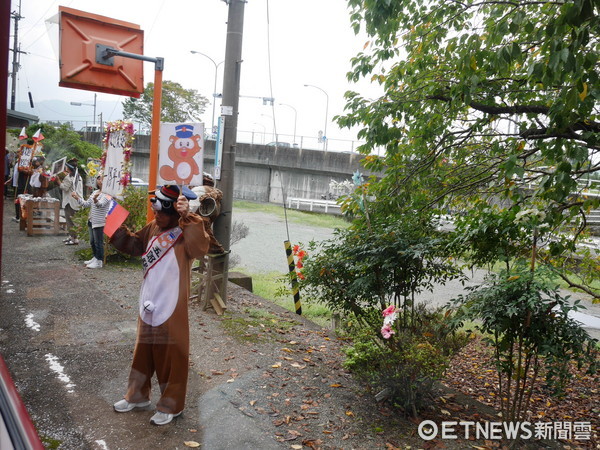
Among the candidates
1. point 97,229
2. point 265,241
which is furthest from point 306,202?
point 97,229

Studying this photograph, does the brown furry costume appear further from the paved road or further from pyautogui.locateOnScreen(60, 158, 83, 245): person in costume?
pyautogui.locateOnScreen(60, 158, 83, 245): person in costume

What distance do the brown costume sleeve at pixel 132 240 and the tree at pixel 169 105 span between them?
952 mm

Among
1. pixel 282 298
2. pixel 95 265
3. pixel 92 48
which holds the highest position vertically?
pixel 92 48

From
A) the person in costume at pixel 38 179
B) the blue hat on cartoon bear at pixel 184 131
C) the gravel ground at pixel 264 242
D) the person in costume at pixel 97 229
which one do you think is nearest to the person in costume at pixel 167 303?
the blue hat on cartoon bear at pixel 184 131

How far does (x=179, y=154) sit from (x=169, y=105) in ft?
1.51

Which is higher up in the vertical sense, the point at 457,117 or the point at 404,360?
the point at 457,117

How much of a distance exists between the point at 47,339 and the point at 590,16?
16.1 ft

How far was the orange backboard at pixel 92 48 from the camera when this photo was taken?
2.98 meters

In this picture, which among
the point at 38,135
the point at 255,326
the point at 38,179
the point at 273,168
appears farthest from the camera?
the point at 273,168

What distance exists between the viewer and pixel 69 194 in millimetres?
9539

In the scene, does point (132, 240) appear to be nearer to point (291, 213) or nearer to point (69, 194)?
point (69, 194)

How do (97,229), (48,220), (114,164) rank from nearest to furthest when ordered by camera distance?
(114,164) → (97,229) → (48,220)

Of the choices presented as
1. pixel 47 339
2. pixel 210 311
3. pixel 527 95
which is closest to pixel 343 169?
pixel 210 311

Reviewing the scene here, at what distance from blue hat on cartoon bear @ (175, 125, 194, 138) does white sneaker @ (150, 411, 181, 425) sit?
7.25 ft
